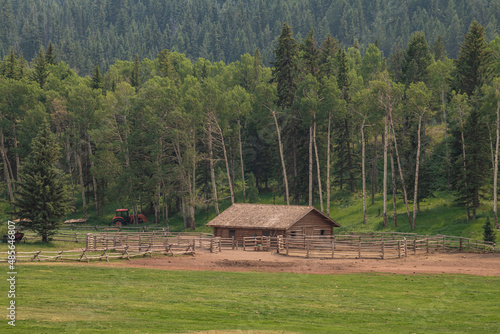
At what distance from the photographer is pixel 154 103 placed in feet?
236

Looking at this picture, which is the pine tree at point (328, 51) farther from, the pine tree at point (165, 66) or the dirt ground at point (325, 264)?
the dirt ground at point (325, 264)

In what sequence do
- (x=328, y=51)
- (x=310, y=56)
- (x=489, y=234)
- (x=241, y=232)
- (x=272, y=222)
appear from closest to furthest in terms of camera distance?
(x=489, y=234) → (x=272, y=222) → (x=241, y=232) → (x=310, y=56) → (x=328, y=51)

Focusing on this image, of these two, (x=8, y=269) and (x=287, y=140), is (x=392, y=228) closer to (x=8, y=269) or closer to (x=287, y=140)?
(x=287, y=140)

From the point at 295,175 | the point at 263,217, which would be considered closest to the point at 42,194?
the point at 263,217

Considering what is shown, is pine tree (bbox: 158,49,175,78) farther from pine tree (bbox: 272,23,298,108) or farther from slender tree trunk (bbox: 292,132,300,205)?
slender tree trunk (bbox: 292,132,300,205)

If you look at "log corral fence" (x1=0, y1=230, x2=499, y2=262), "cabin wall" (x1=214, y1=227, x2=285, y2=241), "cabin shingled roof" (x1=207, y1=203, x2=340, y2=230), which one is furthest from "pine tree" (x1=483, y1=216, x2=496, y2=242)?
"cabin wall" (x1=214, y1=227, x2=285, y2=241)

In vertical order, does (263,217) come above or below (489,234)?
above

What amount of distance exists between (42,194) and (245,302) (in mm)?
28165

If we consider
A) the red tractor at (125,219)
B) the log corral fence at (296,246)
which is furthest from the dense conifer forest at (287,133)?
the log corral fence at (296,246)

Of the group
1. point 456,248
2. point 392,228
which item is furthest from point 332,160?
point 456,248

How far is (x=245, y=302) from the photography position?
24891 mm

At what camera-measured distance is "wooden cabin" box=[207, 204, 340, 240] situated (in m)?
51.3

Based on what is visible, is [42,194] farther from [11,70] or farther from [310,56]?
[11,70]

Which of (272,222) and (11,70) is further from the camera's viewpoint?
(11,70)
